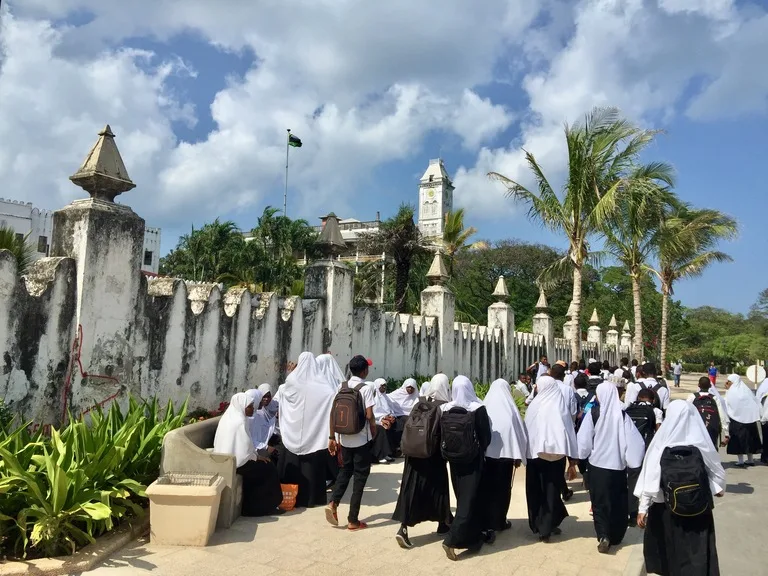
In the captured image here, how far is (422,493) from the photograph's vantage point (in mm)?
5586

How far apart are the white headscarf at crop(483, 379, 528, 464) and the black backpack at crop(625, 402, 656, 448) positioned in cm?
148

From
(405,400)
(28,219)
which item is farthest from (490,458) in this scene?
(28,219)

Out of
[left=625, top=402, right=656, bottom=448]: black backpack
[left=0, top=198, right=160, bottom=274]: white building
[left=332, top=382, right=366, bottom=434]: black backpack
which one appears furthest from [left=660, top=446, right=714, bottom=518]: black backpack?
[left=0, top=198, right=160, bottom=274]: white building

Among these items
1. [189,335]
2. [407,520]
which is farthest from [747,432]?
[189,335]

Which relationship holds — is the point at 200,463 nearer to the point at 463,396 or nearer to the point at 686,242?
the point at 463,396

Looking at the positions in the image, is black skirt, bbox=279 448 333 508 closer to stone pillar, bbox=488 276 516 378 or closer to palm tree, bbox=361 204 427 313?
stone pillar, bbox=488 276 516 378

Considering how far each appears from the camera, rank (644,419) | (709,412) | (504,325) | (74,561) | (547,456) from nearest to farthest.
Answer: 1. (74,561)
2. (547,456)
3. (644,419)
4. (709,412)
5. (504,325)

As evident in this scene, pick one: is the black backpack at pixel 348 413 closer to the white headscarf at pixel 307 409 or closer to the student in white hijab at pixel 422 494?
the student in white hijab at pixel 422 494

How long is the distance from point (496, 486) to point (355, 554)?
4.94ft

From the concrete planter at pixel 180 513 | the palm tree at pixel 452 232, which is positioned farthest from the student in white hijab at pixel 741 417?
the palm tree at pixel 452 232

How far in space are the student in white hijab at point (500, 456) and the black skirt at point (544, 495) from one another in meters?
0.21

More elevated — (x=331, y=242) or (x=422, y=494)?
(x=331, y=242)

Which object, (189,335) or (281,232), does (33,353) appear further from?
(281,232)

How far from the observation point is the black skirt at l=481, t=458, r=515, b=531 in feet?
19.3
